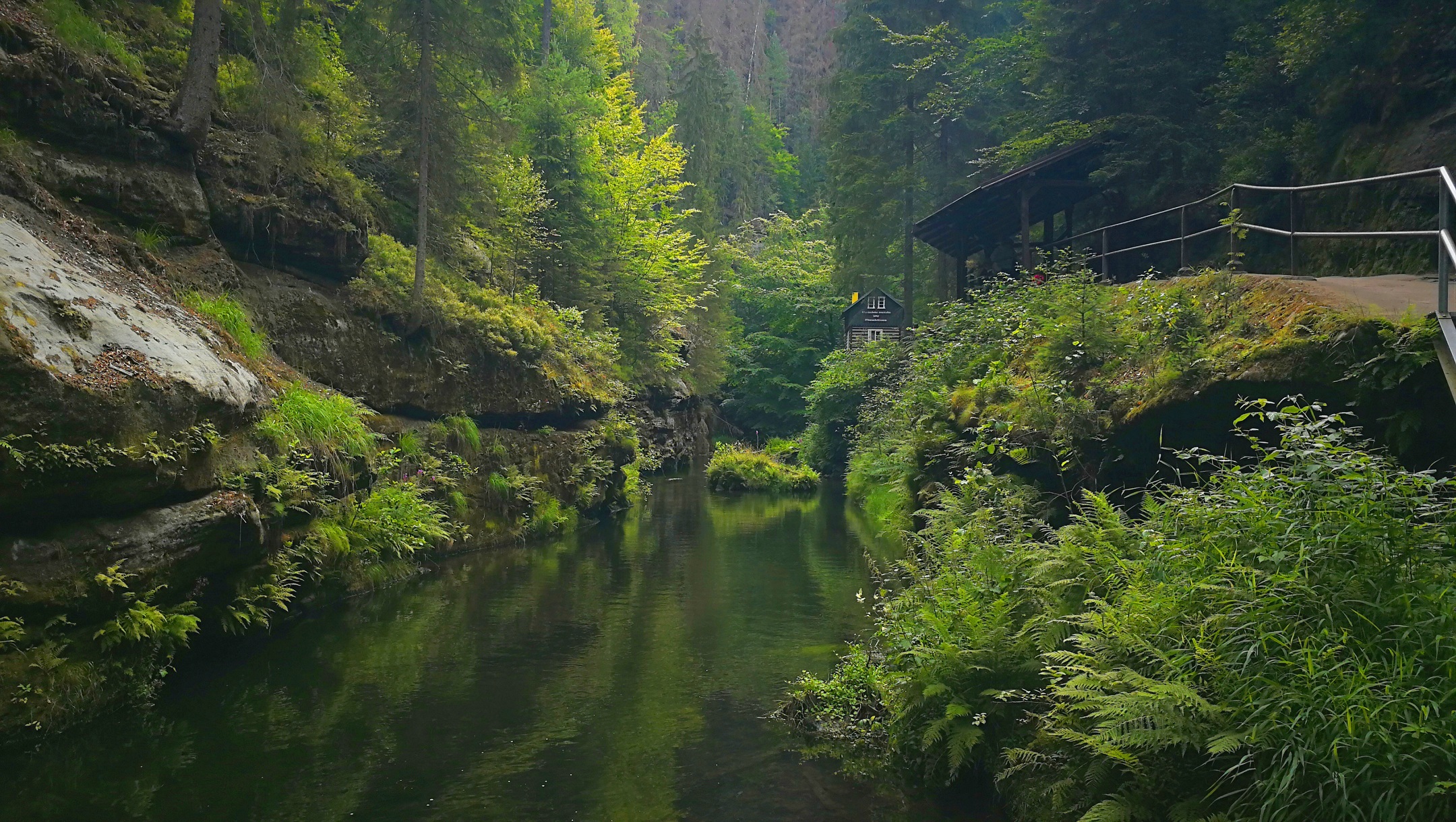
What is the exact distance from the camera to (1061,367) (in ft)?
37.4

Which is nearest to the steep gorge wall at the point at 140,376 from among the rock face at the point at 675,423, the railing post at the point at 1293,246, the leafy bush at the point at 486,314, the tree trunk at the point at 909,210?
the leafy bush at the point at 486,314

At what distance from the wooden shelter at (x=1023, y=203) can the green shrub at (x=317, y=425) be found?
13.5 meters

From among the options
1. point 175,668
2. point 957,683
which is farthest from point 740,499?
point 957,683

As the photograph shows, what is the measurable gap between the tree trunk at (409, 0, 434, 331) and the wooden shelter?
37.6ft

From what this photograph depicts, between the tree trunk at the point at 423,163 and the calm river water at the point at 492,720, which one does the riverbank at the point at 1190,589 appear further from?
the tree trunk at the point at 423,163

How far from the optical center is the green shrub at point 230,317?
12836 mm

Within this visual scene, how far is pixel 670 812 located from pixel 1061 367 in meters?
7.25

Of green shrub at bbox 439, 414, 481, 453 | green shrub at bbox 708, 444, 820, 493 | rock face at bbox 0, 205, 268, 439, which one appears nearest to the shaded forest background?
green shrub at bbox 439, 414, 481, 453

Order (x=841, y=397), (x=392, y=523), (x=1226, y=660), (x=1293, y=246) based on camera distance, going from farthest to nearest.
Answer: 1. (x=841, y=397)
2. (x=392, y=523)
3. (x=1293, y=246)
4. (x=1226, y=660)

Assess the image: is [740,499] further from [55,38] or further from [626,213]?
[55,38]

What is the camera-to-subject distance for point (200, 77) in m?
14.0

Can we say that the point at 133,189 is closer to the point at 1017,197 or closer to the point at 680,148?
the point at 1017,197

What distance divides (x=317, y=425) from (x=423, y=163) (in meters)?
7.58

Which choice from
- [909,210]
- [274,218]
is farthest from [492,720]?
[909,210]
